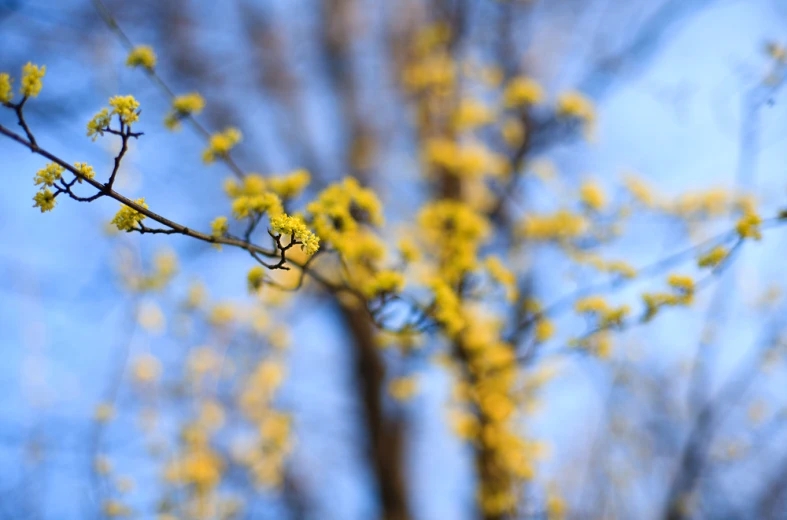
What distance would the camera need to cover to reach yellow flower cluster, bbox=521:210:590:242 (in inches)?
128

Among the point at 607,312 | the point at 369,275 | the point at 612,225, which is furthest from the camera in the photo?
the point at 612,225

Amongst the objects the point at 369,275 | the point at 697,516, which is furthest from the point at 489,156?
the point at 697,516

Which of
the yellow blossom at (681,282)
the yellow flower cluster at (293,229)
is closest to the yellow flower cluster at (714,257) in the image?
the yellow blossom at (681,282)

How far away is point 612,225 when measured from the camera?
10.5 feet

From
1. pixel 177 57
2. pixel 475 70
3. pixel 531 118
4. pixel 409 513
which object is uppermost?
pixel 177 57

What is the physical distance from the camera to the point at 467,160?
3.74 m

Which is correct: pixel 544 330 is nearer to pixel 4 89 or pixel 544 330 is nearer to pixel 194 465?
pixel 194 465

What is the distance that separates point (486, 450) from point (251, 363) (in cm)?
169

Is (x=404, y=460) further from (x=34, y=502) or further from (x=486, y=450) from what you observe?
(x=34, y=502)

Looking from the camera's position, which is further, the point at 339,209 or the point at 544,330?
the point at 544,330

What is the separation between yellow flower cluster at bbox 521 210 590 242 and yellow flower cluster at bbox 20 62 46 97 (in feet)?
8.96

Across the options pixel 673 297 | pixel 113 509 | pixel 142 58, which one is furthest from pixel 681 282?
pixel 113 509

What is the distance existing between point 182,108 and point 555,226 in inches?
89.2

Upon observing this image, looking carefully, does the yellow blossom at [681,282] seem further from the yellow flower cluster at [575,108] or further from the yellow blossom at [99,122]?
the yellow blossom at [99,122]
